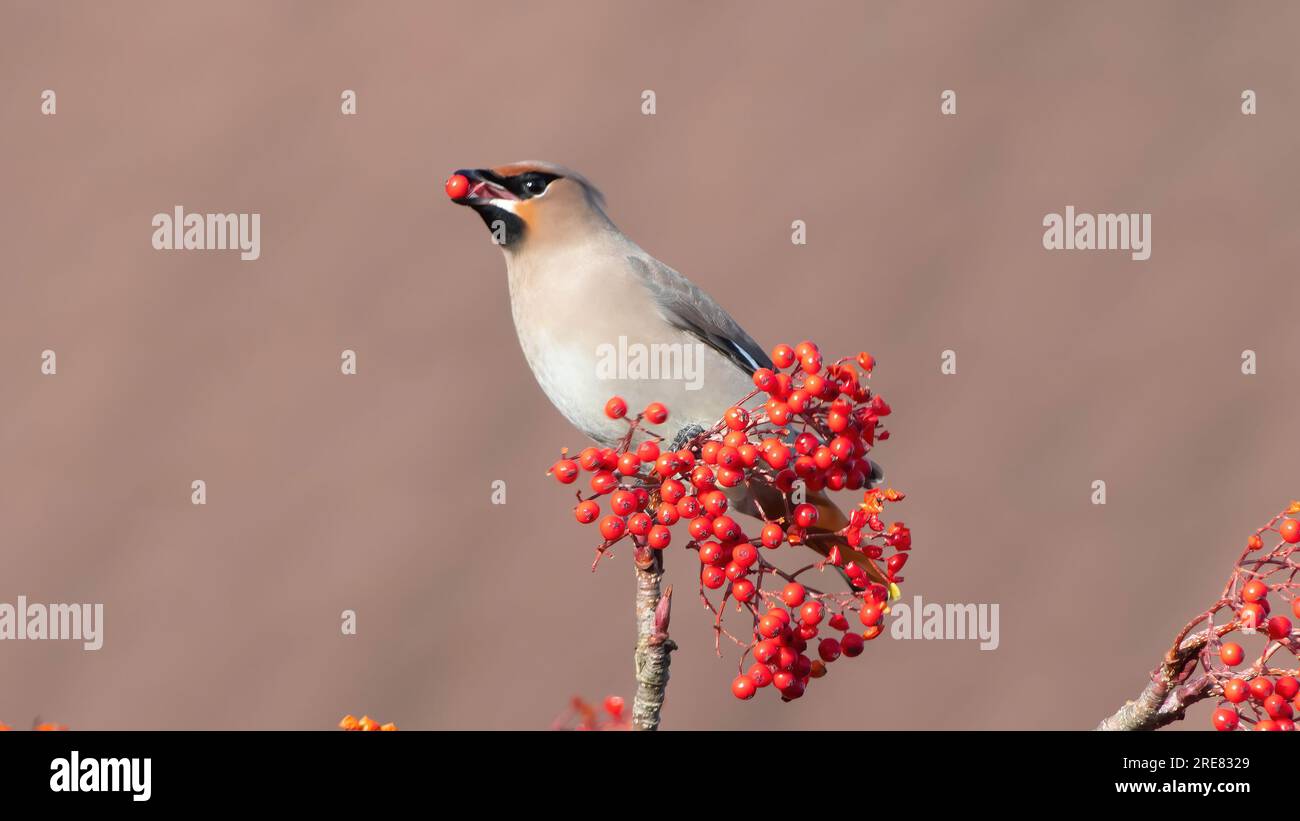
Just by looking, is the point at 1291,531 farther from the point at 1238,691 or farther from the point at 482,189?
the point at 482,189

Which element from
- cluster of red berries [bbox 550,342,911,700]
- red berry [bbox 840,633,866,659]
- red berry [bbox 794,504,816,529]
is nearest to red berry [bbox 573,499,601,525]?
cluster of red berries [bbox 550,342,911,700]

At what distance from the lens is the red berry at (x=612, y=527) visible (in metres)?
1.96

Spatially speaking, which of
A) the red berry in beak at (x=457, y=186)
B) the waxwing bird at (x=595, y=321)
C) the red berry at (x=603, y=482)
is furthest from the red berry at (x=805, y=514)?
the red berry in beak at (x=457, y=186)

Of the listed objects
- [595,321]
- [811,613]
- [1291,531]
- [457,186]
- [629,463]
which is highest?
[457,186]

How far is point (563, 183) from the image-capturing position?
302cm

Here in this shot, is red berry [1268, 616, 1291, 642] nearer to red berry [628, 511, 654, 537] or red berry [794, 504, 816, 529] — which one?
red berry [794, 504, 816, 529]

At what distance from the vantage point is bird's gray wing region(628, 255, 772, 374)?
3.12 metres

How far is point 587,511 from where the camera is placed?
199 centimetres

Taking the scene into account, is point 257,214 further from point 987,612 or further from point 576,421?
point 987,612

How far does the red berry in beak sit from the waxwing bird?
0.46 feet

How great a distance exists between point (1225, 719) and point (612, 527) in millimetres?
775

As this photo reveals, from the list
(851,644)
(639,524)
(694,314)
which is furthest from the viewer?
(694,314)

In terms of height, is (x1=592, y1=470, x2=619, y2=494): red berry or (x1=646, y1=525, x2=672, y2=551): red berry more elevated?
(x1=592, y1=470, x2=619, y2=494): red berry

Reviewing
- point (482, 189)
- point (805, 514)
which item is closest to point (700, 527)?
point (805, 514)
